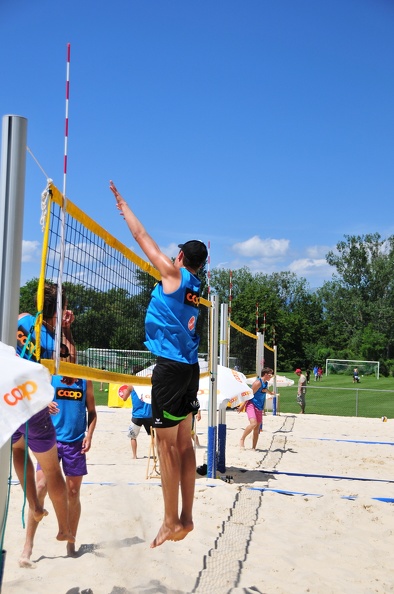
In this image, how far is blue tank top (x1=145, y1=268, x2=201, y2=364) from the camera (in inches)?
144

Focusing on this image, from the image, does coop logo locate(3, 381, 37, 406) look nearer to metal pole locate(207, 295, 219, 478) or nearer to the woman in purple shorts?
the woman in purple shorts

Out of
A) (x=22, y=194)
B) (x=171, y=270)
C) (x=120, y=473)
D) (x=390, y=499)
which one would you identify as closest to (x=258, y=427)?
(x=120, y=473)

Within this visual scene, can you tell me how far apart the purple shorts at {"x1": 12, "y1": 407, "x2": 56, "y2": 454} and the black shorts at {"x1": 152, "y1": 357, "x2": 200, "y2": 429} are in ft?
2.04

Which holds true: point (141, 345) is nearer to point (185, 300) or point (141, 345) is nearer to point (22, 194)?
point (185, 300)

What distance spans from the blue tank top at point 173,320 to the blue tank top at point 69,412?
1.48 metres

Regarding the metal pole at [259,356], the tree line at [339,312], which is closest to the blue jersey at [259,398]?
the metal pole at [259,356]

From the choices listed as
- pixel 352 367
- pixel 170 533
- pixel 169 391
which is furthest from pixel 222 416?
pixel 352 367

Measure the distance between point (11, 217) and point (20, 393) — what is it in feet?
3.25

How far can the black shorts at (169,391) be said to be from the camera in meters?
3.73

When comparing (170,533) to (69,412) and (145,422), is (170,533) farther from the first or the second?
(145,422)

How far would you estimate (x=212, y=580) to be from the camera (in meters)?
4.73

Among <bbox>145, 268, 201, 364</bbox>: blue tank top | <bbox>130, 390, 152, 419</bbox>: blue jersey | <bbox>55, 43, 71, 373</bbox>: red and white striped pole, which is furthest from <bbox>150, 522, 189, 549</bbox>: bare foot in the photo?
<bbox>130, 390, 152, 419</bbox>: blue jersey

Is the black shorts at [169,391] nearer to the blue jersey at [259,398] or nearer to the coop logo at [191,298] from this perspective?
the coop logo at [191,298]

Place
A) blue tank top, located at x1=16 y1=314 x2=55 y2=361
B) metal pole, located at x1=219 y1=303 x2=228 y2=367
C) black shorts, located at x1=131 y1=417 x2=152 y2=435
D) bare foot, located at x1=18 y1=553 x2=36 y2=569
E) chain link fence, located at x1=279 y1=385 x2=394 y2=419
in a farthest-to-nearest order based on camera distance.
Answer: chain link fence, located at x1=279 y1=385 x2=394 y2=419 → black shorts, located at x1=131 y1=417 x2=152 y2=435 → metal pole, located at x1=219 y1=303 x2=228 y2=367 → bare foot, located at x1=18 y1=553 x2=36 y2=569 → blue tank top, located at x1=16 y1=314 x2=55 y2=361
